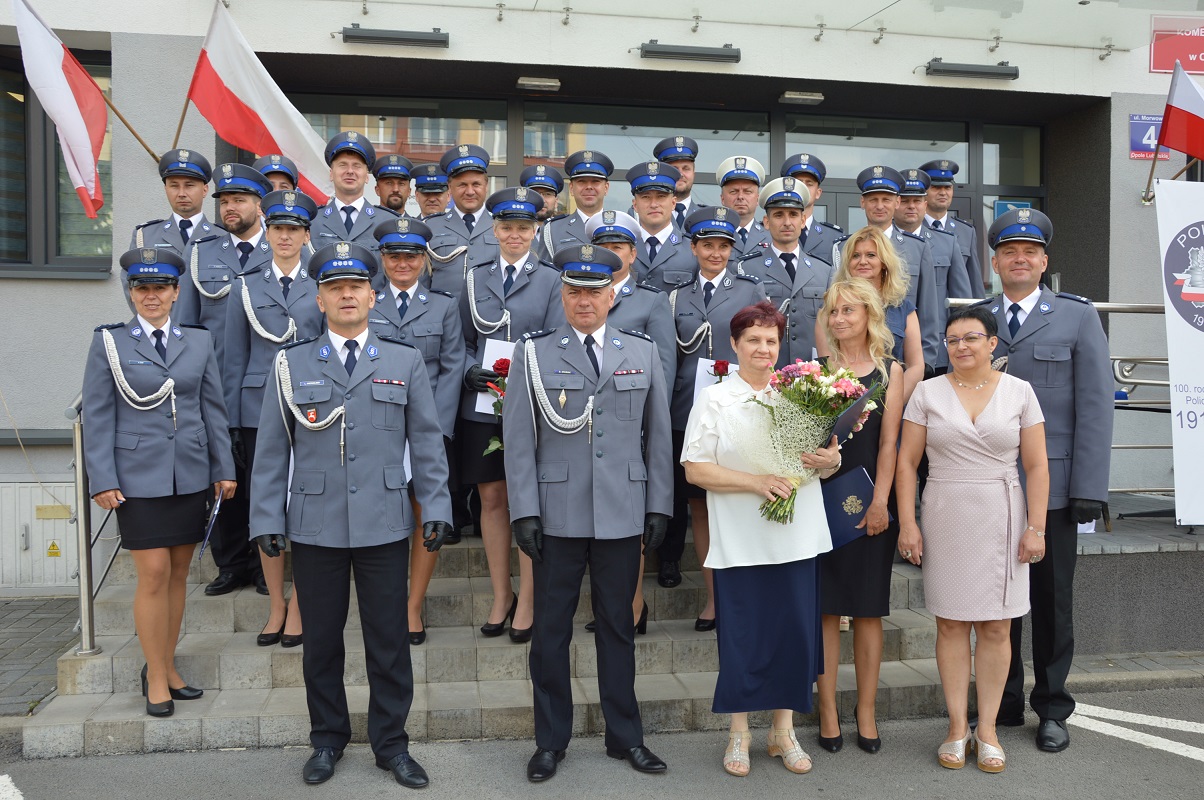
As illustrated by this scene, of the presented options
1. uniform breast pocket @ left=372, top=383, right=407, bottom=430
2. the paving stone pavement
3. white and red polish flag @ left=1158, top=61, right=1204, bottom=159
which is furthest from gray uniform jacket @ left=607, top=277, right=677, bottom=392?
white and red polish flag @ left=1158, top=61, right=1204, bottom=159

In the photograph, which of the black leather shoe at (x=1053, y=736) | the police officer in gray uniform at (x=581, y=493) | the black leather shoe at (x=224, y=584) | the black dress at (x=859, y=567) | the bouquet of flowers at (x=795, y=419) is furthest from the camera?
the black leather shoe at (x=224, y=584)

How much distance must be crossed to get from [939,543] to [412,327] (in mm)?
2823

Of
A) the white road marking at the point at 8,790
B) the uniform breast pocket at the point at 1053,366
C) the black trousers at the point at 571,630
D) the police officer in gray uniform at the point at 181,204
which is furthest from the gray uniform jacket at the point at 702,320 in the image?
the white road marking at the point at 8,790

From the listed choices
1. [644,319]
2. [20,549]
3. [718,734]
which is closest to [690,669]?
[718,734]

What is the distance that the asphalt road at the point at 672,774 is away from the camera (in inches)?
156

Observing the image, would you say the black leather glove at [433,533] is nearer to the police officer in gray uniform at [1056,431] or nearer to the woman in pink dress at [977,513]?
the woman in pink dress at [977,513]

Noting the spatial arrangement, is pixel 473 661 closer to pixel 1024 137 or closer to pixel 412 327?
pixel 412 327

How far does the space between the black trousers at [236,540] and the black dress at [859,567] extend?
3.16 metres

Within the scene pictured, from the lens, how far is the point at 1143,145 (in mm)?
9539

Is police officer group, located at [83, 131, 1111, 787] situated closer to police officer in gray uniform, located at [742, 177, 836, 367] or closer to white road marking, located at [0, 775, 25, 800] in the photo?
police officer in gray uniform, located at [742, 177, 836, 367]

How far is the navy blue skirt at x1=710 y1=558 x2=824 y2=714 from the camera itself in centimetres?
406

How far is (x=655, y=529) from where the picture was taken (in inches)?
Answer: 164

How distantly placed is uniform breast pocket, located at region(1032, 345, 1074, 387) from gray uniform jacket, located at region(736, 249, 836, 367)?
1214mm

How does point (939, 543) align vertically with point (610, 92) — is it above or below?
below
